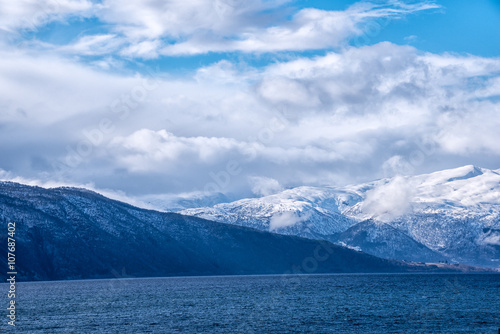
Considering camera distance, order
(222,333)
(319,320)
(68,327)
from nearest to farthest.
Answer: (222,333) < (68,327) < (319,320)

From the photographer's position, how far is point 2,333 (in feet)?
522

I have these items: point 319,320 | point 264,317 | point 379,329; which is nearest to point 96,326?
point 264,317

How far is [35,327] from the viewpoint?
172 meters

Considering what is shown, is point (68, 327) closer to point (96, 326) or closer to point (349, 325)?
point (96, 326)

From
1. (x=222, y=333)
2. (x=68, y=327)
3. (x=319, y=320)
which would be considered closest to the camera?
(x=222, y=333)

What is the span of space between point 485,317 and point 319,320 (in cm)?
5066

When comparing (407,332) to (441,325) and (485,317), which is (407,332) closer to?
(441,325)

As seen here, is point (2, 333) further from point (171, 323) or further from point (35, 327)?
point (171, 323)

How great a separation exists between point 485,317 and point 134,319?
103m

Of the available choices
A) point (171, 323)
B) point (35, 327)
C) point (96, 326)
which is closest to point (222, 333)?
point (171, 323)

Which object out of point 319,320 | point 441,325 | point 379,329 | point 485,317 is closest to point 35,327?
point 319,320

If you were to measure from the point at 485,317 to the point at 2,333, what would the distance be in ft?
440

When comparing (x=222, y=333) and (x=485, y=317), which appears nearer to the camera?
(x=222, y=333)

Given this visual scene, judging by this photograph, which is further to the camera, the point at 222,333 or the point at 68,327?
the point at 68,327
